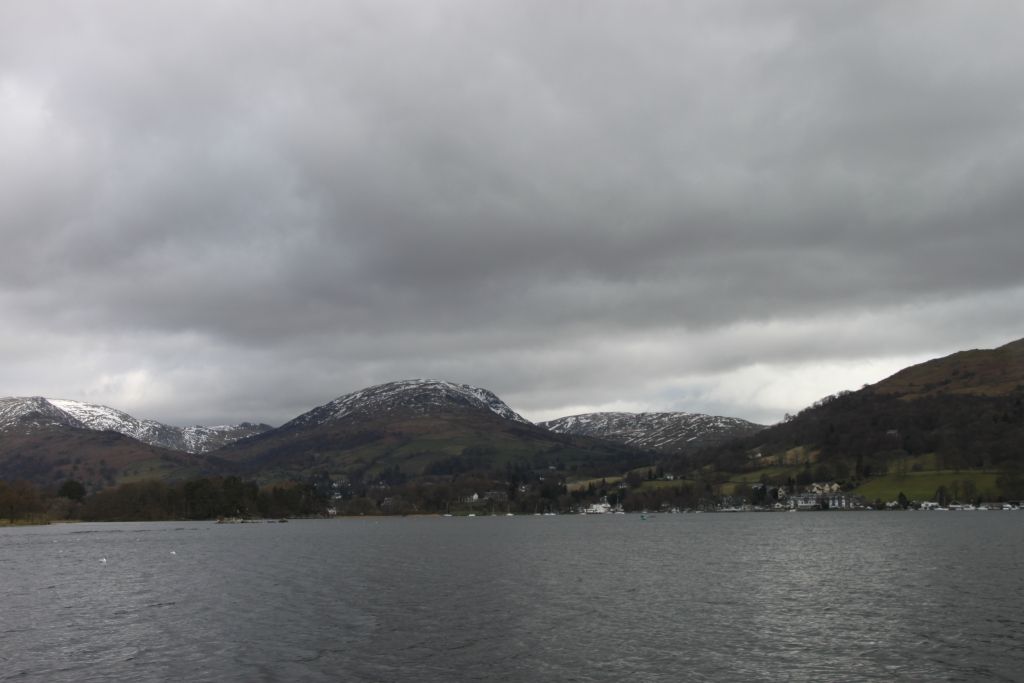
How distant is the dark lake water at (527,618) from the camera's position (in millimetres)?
44344

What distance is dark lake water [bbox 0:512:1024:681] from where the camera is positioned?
44.3m

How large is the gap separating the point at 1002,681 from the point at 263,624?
4827 centimetres

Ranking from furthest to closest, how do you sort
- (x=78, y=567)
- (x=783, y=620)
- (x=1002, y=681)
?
(x=78, y=567)
(x=783, y=620)
(x=1002, y=681)

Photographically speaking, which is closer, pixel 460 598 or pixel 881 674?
pixel 881 674

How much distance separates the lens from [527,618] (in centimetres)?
6162

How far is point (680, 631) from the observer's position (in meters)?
55.0

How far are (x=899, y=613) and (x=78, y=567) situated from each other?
346 feet

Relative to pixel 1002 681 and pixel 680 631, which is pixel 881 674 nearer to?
pixel 1002 681

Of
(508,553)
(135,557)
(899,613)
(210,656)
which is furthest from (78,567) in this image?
(899,613)

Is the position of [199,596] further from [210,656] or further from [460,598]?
[210,656]

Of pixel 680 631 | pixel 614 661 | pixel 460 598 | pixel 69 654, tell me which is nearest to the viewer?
pixel 614 661

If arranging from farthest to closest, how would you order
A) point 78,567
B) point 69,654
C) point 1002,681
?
1. point 78,567
2. point 69,654
3. point 1002,681

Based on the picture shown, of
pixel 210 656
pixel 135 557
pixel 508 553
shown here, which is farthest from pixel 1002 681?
pixel 135 557

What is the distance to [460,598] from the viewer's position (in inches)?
2928
